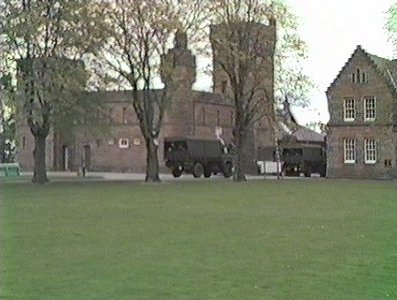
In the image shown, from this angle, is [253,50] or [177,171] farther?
[177,171]

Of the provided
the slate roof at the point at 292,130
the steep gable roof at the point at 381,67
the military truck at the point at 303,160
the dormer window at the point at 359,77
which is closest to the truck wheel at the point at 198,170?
the slate roof at the point at 292,130

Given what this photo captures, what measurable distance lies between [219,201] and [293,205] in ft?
8.84

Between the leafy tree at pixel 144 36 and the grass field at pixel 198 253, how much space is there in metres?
17.6

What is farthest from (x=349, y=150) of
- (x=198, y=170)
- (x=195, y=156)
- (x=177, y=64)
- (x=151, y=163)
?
(x=177, y=64)

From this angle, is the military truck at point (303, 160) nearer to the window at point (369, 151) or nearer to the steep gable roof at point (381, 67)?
the window at point (369, 151)

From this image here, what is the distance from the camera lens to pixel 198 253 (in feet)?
35.8

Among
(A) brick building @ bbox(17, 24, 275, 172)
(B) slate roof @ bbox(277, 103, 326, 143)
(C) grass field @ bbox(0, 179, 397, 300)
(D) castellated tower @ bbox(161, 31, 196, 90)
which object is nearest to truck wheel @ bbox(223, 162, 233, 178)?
(B) slate roof @ bbox(277, 103, 326, 143)

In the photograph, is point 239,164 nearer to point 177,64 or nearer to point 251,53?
point 251,53

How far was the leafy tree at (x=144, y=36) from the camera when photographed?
118ft

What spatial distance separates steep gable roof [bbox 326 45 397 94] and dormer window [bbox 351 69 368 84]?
2.81 feet

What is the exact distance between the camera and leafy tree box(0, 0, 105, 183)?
3209cm

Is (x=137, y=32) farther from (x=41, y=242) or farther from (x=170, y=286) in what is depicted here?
(x=170, y=286)

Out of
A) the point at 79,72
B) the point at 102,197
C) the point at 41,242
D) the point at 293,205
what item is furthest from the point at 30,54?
the point at 41,242

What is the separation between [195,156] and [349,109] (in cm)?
1191
